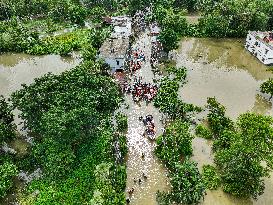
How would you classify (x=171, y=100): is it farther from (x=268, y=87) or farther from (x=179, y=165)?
(x=268, y=87)

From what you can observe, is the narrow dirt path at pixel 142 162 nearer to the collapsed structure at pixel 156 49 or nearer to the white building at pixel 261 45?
the collapsed structure at pixel 156 49

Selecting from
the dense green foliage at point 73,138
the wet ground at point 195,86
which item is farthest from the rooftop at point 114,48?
the dense green foliage at point 73,138

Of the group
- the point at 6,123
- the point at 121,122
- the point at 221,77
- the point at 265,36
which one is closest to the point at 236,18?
the point at 265,36

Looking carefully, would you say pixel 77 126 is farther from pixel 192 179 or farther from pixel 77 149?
pixel 192 179

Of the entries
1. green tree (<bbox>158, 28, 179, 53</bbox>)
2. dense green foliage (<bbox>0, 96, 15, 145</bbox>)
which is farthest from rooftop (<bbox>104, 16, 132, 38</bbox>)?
dense green foliage (<bbox>0, 96, 15, 145</bbox>)

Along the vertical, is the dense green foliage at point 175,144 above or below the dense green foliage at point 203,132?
above

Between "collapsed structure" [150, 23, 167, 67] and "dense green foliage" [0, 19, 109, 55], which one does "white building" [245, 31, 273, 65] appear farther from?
"dense green foliage" [0, 19, 109, 55]
